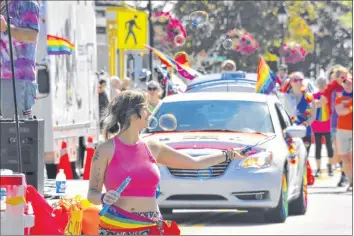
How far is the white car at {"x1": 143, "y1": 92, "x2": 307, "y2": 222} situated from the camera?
584 inches

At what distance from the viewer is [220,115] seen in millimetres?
16062

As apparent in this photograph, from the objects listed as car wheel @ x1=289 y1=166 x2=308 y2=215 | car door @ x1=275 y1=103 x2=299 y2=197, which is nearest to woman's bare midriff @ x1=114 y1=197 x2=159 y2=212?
car door @ x1=275 y1=103 x2=299 y2=197

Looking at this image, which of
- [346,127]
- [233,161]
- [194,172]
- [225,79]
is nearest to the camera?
[194,172]

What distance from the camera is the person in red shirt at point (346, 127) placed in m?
20.7

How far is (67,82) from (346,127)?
4.20 m

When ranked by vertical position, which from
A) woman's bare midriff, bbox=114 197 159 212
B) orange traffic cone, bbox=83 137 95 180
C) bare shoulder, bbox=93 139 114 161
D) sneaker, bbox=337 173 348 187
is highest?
bare shoulder, bbox=93 139 114 161

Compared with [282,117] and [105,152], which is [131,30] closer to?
[282,117]

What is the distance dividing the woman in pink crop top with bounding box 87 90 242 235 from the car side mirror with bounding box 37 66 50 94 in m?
10.5

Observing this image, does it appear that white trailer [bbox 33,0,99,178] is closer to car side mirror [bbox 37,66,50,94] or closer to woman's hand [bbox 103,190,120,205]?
car side mirror [bbox 37,66,50,94]

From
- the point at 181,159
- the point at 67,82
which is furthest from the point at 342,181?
the point at 181,159

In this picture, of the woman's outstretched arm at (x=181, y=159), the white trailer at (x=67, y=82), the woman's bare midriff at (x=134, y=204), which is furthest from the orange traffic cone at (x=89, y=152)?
the woman's bare midriff at (x=134, y=204)

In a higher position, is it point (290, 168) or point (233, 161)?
point (233, 161)

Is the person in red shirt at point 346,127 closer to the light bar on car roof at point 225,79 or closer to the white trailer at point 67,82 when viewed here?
the light bar on car roof at point 225,79

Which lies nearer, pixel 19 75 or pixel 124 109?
pixel 124 109
